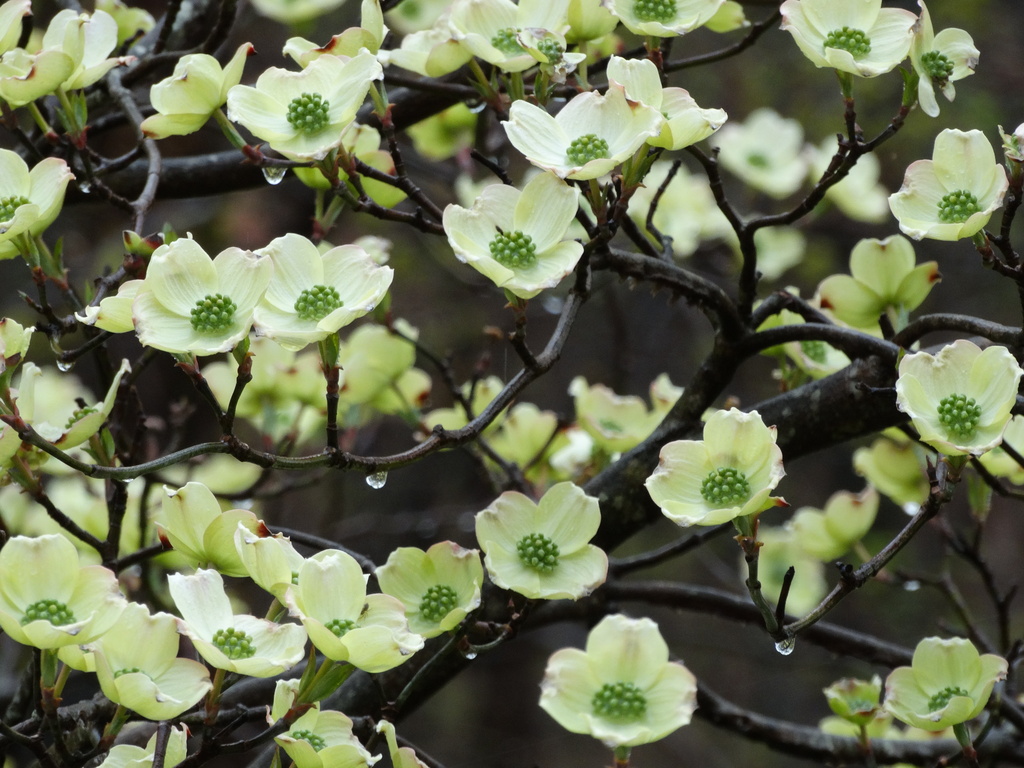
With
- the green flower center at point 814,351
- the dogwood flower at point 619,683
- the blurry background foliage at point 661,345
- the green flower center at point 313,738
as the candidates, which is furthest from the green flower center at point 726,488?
the blurry background foliage at point 661,345

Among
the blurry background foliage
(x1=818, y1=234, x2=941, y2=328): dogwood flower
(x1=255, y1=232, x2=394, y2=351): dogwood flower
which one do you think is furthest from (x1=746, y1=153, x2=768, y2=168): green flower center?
(x1=255, y1=232, x2=394, y2=351): dogwood flower

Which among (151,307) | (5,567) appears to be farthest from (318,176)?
(5,567)

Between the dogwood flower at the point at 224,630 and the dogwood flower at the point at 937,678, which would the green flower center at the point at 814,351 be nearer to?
the dogwood flower at the point at 937,678

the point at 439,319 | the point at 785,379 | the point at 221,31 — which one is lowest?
the point at 439,319

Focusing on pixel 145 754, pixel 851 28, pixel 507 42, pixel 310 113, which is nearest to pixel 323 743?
pixel 145 754

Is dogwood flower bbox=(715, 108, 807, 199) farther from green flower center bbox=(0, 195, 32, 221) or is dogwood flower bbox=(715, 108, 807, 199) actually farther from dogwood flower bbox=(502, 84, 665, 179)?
green flower center bbox=(0, 195, 32, 221)

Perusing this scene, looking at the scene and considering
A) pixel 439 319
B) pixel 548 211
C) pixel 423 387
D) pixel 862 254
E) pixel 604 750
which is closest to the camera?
pixel 548 211

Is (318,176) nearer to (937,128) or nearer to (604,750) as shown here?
(937,128)
